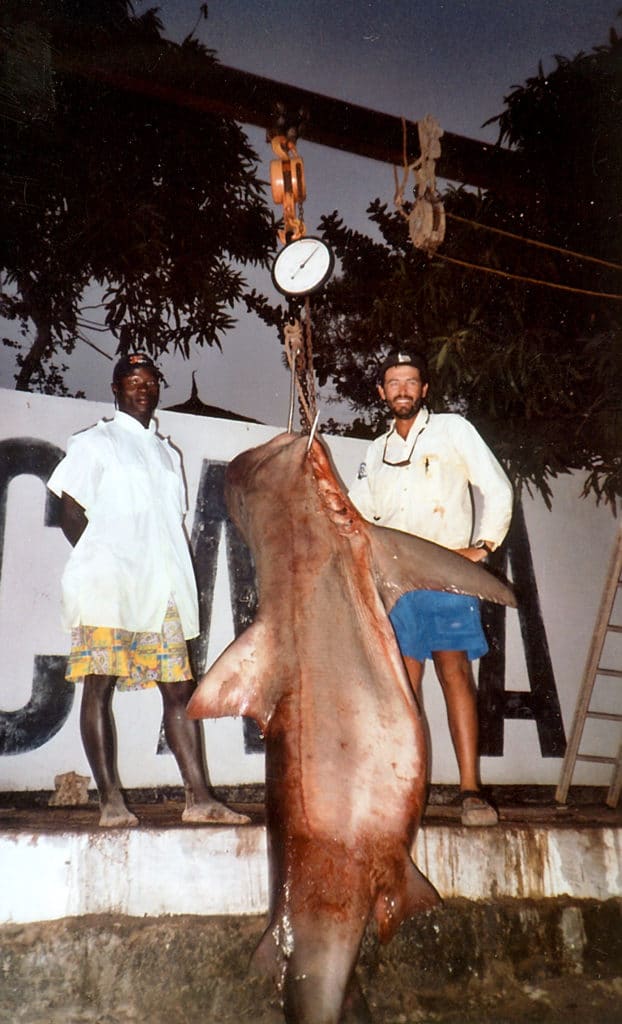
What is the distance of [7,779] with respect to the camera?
15.0 feet

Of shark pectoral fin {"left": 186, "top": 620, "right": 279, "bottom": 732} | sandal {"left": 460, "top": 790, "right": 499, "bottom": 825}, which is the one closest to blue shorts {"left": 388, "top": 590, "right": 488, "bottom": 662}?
sandal {"left": 460, "top": 790, "right": 499, "bottom": 825}

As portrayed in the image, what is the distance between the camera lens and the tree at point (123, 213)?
8.12 metres

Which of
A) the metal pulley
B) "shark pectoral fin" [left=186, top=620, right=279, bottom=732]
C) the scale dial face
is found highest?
the metal pulley

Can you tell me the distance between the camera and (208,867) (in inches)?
139

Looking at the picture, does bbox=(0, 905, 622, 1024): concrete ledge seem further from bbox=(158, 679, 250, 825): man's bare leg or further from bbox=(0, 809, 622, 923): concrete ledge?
bbox=(158, 679, 250, 825): man's bare leg

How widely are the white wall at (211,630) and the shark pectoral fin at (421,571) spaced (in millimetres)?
2594

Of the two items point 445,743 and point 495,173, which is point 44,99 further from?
point 445,743

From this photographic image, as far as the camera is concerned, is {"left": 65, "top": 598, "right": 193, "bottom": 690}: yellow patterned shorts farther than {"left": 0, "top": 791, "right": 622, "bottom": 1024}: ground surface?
Yes

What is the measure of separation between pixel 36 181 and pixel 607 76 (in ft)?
18.3

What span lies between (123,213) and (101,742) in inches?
259

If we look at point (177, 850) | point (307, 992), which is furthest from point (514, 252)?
point (307, 992)

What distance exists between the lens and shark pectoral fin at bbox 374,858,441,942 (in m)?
2.39

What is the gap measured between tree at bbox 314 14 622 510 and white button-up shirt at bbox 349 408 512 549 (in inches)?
95.7

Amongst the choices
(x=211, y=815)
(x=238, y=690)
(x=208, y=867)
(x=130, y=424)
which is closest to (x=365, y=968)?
(x=208, y=867)
